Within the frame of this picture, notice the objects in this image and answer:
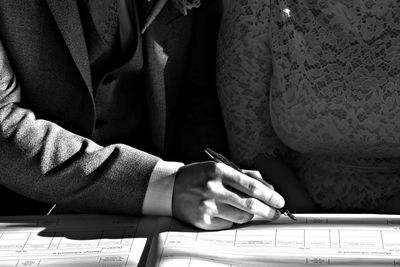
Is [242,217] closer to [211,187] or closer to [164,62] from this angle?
[211,187]

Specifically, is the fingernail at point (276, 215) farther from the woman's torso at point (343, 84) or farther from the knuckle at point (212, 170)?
the woman's torso at point (343, 84)

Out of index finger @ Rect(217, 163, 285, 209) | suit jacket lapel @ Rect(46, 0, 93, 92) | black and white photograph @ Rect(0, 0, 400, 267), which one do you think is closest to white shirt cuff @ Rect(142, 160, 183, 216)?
black and white photograph @ Rect(0, 0, 400, 267)

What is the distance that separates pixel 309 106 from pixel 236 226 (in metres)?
0.41

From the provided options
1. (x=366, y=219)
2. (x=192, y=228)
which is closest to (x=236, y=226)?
(x=192, y=228)

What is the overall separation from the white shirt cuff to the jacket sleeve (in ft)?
0.04

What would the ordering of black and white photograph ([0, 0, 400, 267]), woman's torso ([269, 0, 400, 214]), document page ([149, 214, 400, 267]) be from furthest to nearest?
woman's torso ([269, 0, 400, 214])
black and white photograph ([0, 0, 400, 267])
document page ([149, 214, 400, 267])

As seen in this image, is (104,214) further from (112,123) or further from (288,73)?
(288,73)

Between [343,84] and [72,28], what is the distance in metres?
0.57

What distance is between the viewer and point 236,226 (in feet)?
3.96

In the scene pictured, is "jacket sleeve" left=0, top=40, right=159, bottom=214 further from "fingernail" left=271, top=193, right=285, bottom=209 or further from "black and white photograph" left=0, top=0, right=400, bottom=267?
"fingernail" left=271, top=193, right=285, bottom=209

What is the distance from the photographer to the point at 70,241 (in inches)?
45.8

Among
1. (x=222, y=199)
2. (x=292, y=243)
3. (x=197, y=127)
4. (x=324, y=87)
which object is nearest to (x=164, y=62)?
(x=197, y=127)

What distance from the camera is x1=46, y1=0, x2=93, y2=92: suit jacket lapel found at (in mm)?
1385

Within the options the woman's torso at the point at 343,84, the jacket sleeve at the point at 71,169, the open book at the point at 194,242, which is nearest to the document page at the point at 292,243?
the open book at the point at 194,242
